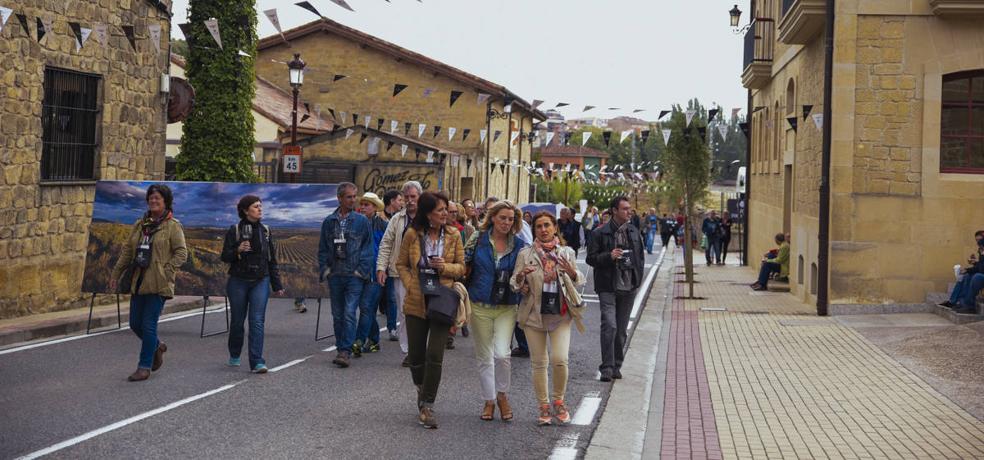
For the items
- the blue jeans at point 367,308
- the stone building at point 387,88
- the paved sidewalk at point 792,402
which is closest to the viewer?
the paved sidewalk at point 792,402

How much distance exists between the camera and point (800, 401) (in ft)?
31.4

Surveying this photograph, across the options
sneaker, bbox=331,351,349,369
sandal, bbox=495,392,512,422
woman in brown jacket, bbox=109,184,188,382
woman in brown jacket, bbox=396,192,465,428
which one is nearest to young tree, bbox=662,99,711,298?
sneaker, bbox=331,351,349,369

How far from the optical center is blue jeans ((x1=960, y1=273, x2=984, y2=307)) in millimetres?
15172

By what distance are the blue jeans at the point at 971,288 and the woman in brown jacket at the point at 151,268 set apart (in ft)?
35.0

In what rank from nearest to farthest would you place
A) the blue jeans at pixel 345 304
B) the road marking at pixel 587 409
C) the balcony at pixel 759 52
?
the road marking at pixel 587 409 → the blue jeans at pixel 345 304 → the balcony at pixel 759 52

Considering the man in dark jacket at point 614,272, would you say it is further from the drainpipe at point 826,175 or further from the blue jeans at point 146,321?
the drainpipe at point 826,175

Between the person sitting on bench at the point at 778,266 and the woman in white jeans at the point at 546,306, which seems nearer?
the woman in white jeans at the point at 546,306

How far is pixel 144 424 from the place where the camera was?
25.1ft

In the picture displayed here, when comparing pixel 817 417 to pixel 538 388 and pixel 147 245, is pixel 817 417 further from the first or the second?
pixel 147 245

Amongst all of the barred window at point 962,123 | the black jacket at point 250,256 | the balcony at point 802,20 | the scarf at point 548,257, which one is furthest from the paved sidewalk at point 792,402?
the balcony at point 802,20

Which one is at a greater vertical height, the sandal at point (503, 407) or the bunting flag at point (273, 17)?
the bunting flag at point (273, 17)

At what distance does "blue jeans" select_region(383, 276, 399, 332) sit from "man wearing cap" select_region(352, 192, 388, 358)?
27 cm

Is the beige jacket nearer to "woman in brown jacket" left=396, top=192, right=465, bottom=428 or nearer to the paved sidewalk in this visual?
"woman in brown jacket" left=396, top=192, right=465, bottom=428

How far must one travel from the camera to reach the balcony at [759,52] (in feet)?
91.0
